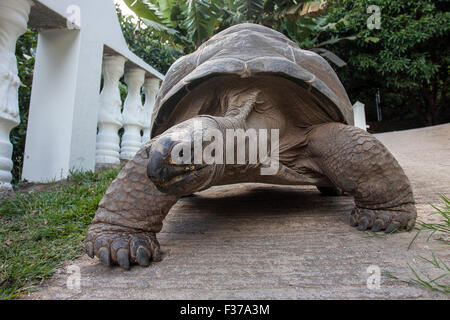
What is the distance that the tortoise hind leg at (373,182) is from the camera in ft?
6.07

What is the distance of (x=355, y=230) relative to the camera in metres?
1.90

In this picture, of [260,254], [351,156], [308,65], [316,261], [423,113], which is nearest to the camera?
[316,261]

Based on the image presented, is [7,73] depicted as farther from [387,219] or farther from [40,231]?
[387,219]

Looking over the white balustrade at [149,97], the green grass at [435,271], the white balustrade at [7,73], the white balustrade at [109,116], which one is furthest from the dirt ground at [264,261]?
the white balustrade at [149,97]

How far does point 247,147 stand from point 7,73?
9.11 ft

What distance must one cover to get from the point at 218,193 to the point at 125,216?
5.68 ft

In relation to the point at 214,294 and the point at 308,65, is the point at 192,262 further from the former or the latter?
the point at 308,65

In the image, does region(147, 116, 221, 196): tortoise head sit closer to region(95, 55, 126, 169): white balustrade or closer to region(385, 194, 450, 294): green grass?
region(385, 194, 450, 294): green grass

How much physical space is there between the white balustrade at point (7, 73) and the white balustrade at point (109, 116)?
1.61 meters

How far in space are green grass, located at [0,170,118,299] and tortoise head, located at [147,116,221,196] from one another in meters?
0.75

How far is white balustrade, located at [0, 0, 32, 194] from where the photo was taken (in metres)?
2.97

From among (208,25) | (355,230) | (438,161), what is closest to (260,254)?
(355,230)

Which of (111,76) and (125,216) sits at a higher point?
(111,76)

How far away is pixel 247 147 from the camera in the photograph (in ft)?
6.16
